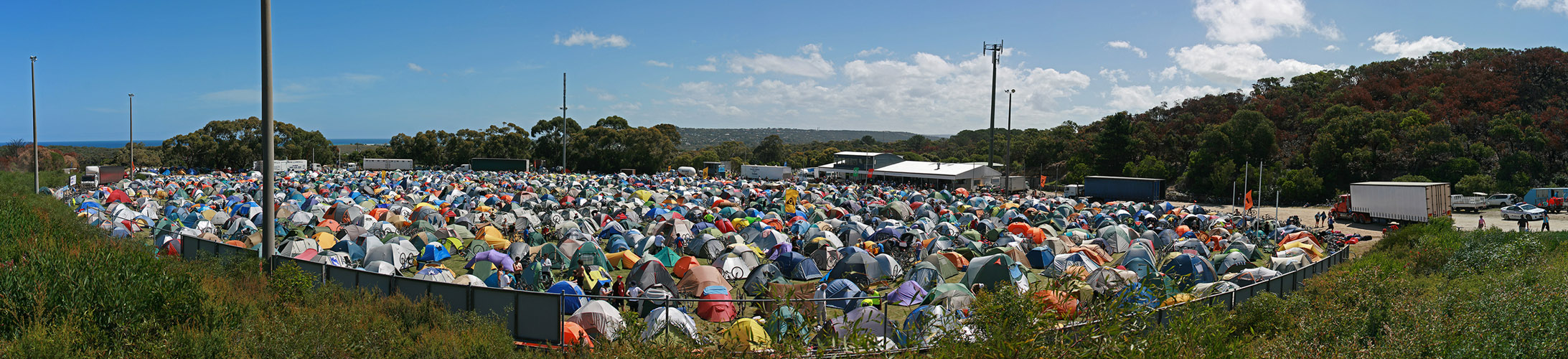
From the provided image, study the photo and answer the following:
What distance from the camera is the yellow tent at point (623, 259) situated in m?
16.6

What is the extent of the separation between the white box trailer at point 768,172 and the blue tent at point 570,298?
149 feet

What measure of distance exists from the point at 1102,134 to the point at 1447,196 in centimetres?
2889

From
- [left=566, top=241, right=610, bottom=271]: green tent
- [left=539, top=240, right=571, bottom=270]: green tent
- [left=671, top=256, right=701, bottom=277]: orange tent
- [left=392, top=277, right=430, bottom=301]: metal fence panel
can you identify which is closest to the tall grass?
[left=392, top=277, right=430, bottom=301]: metal fence panel

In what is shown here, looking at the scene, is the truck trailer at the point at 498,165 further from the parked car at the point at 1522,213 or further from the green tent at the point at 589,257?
the parked car at the point at 1522,213

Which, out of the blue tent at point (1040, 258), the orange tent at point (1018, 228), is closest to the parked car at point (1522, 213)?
the orange tent at point (1018, 228)

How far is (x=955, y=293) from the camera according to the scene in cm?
1230

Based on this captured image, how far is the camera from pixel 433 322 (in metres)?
8.27

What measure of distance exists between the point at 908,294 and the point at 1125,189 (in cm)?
3344

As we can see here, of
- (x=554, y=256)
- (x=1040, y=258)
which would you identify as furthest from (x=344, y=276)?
(x=1040, y=258)

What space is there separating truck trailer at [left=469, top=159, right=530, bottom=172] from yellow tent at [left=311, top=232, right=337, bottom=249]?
42.1 meters

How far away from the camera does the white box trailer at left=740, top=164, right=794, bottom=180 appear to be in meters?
58.3

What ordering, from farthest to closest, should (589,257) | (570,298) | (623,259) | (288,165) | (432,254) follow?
(288,165), (432,254), (623,259), (589,257), (570,298)

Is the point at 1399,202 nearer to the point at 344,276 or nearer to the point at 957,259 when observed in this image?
the point at 957,259

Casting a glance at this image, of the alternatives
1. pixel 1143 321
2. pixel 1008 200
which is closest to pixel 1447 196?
pixel 1008 200
